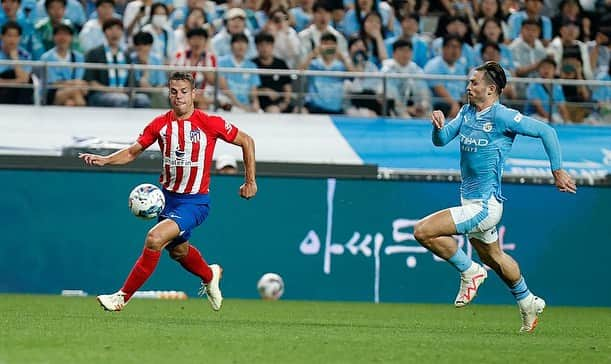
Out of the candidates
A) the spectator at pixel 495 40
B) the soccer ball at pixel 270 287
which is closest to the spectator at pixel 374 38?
the spectator at pixel 495 40

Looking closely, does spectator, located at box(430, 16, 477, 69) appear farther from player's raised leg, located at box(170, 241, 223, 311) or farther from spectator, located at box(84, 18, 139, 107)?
player's raised leg, located at box(170, 241, 223, 311)

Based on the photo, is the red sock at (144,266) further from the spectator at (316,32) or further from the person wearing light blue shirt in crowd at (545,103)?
the person wearing light blue shirt in crowd at (545,103)

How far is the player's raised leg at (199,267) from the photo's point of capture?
12.1 metres

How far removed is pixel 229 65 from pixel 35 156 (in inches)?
131

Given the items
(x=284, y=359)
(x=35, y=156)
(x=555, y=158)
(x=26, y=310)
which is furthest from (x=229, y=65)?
(x=284, y=359)

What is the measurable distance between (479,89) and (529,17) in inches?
398

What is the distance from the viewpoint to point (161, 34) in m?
19.2

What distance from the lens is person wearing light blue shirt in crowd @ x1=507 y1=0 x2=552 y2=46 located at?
2122cm

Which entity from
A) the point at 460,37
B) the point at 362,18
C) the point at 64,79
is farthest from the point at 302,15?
the point at 64,79

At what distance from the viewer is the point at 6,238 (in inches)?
658

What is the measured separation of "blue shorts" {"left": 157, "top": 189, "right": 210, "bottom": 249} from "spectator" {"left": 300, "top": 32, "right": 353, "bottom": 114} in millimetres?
6548

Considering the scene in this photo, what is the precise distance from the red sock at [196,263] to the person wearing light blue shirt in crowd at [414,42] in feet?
27.0

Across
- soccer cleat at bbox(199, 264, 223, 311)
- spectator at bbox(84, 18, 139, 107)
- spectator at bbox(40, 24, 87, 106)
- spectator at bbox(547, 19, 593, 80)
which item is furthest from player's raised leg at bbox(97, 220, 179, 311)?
spectator at bbox(547, 19, 593, 80)

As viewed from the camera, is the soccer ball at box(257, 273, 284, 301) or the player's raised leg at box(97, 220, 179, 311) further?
the soccer ball at box(257, 273, 284, 301)
